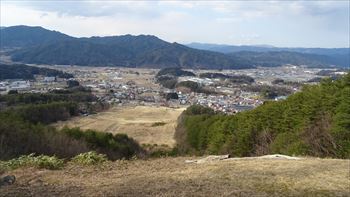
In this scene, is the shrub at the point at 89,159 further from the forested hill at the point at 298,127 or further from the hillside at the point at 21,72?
the hillside at the point at 21,72

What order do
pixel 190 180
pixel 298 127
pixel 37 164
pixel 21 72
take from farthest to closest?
pixel 21 72 < pixel 298 127 < pixel 37 164 < pixel 190 180

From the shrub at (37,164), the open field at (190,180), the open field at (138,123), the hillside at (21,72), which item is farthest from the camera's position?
the hillside at (21,72)

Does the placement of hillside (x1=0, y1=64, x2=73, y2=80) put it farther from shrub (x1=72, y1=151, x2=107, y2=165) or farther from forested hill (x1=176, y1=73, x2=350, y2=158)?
shrub (x1=72, y1=151, x2=107, y2=165)

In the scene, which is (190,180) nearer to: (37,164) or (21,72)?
(37,164)

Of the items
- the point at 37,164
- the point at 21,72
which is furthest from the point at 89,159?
the point at 21,72

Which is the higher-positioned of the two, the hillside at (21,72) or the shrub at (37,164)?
the shrub at (37,164)

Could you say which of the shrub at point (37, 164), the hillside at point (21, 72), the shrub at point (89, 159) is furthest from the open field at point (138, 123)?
the hillside at point (21, 72)

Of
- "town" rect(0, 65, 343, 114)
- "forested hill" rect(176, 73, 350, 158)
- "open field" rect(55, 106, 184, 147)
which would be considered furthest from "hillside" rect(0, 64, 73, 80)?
"forested hill" rect(176, 73, 350, 158)

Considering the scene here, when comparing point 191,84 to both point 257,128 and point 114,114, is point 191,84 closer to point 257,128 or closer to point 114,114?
point 114,114
